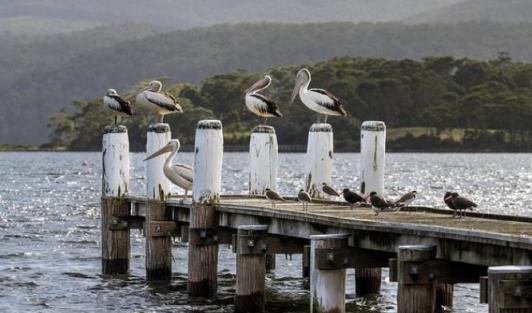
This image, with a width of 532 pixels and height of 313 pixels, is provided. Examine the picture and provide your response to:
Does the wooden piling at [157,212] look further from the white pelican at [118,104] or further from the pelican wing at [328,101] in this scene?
the pelican wing at [328,101]

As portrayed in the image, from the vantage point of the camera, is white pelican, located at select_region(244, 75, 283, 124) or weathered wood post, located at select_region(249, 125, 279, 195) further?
white pelican, located at select_region(244, 75, 283, 124)

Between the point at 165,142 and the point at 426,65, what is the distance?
174m

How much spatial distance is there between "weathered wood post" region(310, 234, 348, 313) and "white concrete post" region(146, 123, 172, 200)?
818 cm

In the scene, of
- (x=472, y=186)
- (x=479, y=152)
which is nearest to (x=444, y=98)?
(x=479, y=152)

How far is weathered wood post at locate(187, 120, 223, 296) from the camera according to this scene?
2408 centimetres

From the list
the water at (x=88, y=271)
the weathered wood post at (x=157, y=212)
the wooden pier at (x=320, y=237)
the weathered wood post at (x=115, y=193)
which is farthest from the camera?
the weathered wood post at (x=115, y=193)

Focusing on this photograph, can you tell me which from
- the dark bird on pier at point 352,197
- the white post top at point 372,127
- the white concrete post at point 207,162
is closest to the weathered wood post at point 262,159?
the white post top at point 372,127

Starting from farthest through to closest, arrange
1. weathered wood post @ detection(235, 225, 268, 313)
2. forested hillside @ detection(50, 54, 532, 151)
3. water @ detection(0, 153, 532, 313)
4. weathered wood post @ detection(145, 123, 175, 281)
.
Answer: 1. forested hillside @ detection(50, 54, 532, 151)
2. weathered wood post @ detection(145, 123, 175, 281)
3. water @ detection(0, 153, 532, 313)
4. weathered wood post @ detection(235, 225, 268, 313)

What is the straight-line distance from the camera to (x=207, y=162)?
24109mm

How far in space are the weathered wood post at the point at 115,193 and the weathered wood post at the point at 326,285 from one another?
385 inches

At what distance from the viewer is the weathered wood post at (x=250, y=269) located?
857 inches

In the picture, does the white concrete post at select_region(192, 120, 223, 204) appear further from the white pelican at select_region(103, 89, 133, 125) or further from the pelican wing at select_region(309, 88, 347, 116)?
the white pelican at select_region(103, 89, 133, 125)

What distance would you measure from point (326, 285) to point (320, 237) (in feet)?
2.28

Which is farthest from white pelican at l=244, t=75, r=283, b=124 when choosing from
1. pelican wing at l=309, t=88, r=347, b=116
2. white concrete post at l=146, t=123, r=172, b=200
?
white concrete post at l=146, t=123, r=172, b=200
